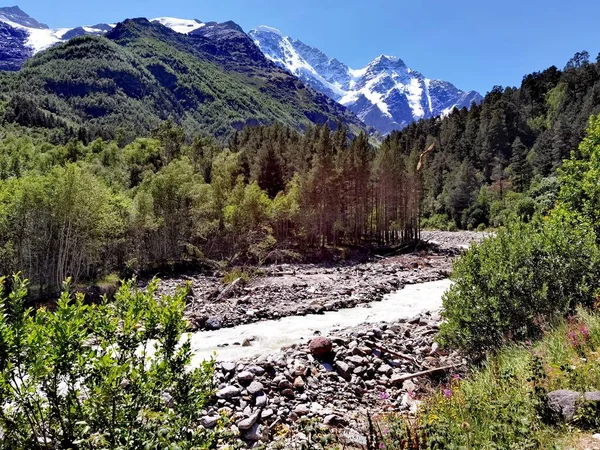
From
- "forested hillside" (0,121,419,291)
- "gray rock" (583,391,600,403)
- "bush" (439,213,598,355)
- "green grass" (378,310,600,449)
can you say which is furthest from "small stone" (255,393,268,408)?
"forested hillside" (0,121,419,291)

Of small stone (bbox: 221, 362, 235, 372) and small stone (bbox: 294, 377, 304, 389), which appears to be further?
small stone (bbox: 221, 362, 235, 372)

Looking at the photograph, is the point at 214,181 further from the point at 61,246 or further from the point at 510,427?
the point at 510,427

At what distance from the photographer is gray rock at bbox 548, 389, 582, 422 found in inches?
212

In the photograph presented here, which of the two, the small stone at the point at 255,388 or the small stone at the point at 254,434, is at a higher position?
the small stone at the point at 255,388

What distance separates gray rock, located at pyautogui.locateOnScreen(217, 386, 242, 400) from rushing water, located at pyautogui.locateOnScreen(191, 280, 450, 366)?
2641mm

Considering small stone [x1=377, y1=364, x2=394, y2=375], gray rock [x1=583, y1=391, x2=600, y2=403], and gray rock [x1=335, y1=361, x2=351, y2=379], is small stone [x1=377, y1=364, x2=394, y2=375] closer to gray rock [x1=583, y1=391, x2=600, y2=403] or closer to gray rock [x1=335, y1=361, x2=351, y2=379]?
gray rock [x1=335, y1=361, x2=351, y2=379]

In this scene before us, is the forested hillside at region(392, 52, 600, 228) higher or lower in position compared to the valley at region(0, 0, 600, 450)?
higher

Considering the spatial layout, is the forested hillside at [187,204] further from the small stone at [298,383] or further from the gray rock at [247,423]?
the gray rock at [247,423]

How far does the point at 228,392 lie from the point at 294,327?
27.4 ft

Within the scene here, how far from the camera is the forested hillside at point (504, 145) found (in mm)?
74312

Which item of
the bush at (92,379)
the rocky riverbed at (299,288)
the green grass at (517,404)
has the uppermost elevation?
the bush at (92,379)

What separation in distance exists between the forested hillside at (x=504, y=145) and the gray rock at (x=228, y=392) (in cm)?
4728

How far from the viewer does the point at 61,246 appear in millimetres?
26750

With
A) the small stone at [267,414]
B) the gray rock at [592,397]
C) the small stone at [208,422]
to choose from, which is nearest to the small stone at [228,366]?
the small stone at [267,414]
